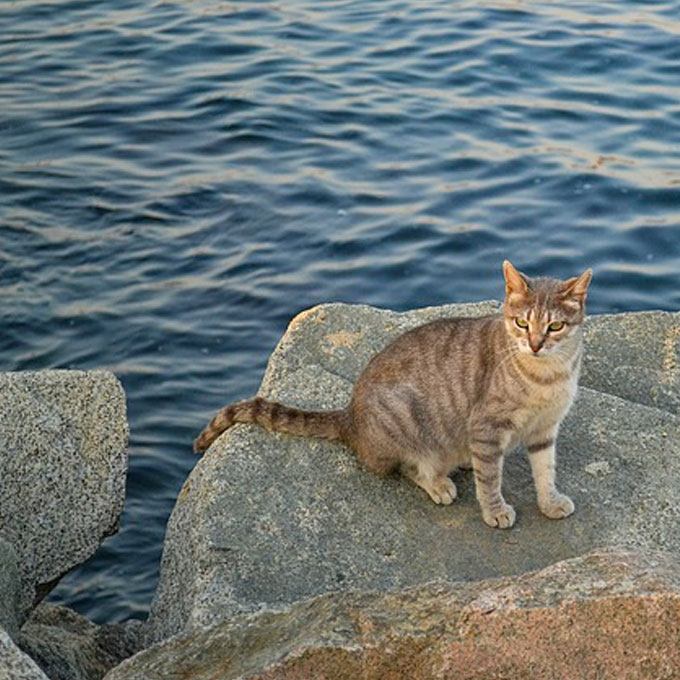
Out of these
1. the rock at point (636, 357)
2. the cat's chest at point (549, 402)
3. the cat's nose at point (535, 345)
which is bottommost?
the rock at point (636, 357)

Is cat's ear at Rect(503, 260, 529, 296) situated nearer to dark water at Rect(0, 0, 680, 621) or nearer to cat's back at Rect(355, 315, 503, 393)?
cat's back at Rect(355, 315, 503, 393)

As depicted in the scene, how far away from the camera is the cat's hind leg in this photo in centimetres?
530

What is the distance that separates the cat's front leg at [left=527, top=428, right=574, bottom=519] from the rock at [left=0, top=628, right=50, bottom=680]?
2.32 meters

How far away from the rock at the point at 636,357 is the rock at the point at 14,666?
3.47 m

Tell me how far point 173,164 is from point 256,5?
3.31 meters

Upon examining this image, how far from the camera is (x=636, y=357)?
651cm

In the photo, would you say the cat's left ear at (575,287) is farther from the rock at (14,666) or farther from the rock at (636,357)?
the rock at (14,666)

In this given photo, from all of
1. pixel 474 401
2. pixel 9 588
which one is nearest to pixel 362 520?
pixel 474 401

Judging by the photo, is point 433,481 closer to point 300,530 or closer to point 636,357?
point 300,530

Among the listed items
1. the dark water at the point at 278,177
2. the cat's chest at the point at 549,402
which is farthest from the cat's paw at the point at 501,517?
the dark water at the point at 278,177

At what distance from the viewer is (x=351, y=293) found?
9992mm

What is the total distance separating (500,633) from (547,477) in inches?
75.5

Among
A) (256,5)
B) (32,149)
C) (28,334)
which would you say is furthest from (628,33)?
(28,334)

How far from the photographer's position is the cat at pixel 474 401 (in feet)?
17.0
